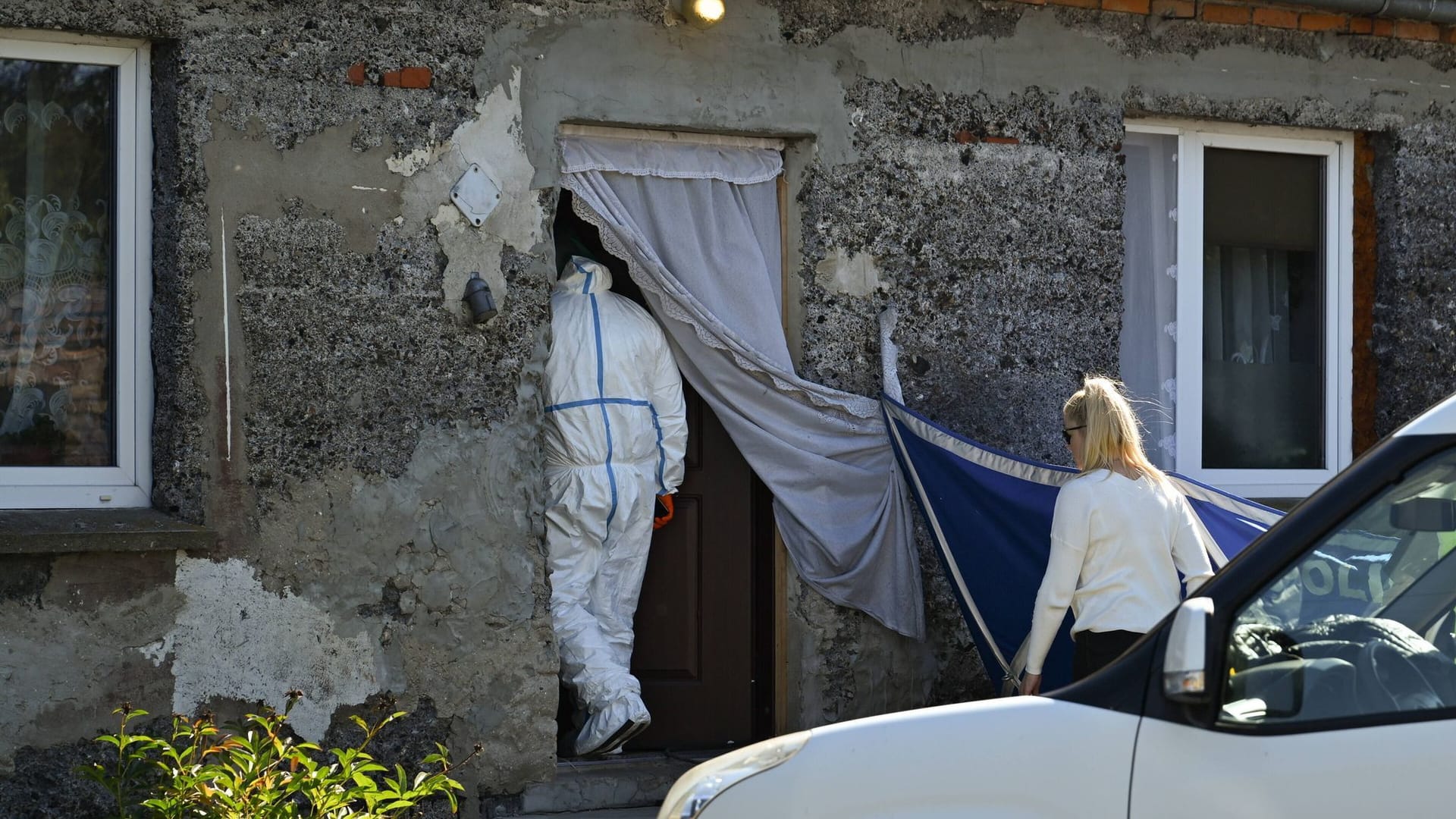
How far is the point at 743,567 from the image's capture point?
20.5ft

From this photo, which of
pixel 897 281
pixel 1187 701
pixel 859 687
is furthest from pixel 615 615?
pixel 1187 701

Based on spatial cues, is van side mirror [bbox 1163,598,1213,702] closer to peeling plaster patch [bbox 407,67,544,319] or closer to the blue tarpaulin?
the blue tarpaulin

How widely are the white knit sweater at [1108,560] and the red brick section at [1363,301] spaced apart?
2.88 m

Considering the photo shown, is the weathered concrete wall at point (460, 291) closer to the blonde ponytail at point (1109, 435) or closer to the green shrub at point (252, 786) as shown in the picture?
the green shrub at point (252, 786)

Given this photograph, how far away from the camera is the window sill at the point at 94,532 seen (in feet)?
16.0

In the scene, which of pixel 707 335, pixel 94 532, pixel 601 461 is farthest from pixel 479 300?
pixel 94 532

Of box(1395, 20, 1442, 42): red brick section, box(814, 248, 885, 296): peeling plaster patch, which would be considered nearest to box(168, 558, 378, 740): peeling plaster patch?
box(814, 248, 885, 296): peeling plaster patch

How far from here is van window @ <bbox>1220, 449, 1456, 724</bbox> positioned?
2.75 meters

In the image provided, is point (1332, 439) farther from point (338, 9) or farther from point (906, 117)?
point (338, 9)

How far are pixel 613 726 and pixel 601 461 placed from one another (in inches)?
39.1

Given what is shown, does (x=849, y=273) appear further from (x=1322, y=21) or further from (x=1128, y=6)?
A: (x=1322, y=21)

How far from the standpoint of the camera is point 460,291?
217 inches

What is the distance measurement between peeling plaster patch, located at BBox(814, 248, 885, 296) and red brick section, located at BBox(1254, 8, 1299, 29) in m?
2.12

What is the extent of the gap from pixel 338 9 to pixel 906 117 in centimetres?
225
